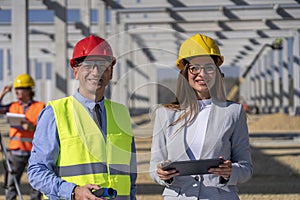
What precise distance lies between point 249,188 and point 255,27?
1103cm

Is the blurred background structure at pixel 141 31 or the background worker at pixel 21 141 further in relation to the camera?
the background worker at pixel 21 141

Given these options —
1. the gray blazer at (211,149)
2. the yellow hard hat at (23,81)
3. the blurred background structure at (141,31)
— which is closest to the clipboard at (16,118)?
the yellow hard hat at (23,81)

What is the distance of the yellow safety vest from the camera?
2.53 metres

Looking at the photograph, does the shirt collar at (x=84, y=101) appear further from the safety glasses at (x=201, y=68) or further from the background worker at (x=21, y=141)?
the background worker at (x=21, y=141)

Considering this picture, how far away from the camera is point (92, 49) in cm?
260

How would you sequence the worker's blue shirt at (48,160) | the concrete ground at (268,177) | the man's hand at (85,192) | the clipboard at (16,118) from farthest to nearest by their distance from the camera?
the concrete ground at (268,177)
the clipboard at (16,118)
the worker's blue shirt at (48,160)
the man's hand at (85,192)

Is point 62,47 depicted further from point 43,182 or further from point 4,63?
point 4,63

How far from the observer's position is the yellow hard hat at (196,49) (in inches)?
105

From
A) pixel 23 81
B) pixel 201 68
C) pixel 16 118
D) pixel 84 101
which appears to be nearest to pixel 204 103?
pixel 201 68

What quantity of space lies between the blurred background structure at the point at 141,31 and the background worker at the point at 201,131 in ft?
0.35

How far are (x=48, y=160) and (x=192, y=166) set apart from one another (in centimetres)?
64

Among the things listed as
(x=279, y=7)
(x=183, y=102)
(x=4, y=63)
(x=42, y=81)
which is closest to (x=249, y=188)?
(x=183, y=102)

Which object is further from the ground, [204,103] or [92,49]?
[92,49]

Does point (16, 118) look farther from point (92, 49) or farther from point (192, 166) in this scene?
point (192, 166)
